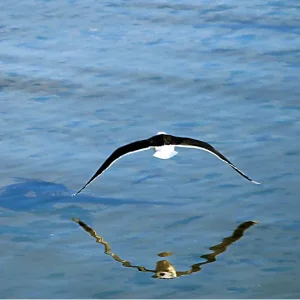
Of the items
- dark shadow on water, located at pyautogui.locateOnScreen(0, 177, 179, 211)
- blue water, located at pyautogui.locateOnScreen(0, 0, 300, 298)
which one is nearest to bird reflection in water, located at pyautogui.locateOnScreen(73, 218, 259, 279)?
blue water, located at pyautogui.locateOnScreen(0, 0, 300, 298)

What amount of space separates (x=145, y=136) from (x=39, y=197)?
6.88 ft

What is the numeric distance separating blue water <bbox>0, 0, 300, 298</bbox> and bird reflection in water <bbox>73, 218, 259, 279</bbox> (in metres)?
0.06

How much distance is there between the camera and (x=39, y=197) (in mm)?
10141

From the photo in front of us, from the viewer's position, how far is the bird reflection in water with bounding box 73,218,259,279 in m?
8.48

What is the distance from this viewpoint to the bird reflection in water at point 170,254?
848cm

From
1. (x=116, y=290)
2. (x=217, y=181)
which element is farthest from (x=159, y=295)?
(x=217, y=181)

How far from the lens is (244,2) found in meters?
17.5

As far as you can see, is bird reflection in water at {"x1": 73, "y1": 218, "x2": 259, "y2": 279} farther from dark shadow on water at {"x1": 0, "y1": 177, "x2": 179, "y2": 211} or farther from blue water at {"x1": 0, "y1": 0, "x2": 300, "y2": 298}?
dark shadow on water at {"x1": 0, "y1": 177, "x2": 179, "y2": 211}

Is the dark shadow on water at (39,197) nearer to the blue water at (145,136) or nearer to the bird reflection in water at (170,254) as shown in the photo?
the blue water at (145,136)

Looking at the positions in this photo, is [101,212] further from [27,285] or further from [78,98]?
[78,98]

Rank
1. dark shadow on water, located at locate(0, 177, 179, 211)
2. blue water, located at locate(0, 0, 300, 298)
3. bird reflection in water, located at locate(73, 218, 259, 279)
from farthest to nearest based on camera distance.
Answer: dark shadow on water, located at locate(0, 177, 179, 211)
blue water, located at locate(0, 0, 300, 298)
bird reflection in water, located at locate(73, 218, 259, 279)

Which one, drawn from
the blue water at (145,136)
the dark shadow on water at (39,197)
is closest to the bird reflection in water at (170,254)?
the blue water at (145,136)

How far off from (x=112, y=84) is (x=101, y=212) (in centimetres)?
431

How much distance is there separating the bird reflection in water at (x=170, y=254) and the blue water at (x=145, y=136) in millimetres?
61
